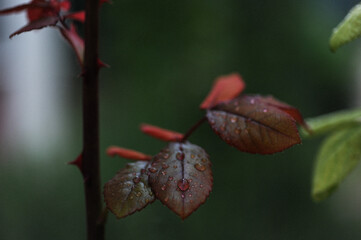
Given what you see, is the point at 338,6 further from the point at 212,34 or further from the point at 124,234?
the point at 124,234

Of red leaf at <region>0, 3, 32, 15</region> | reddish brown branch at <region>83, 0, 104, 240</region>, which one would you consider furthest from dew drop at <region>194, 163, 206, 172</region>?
red leaf at <region>0, 3, 32, 15</region>

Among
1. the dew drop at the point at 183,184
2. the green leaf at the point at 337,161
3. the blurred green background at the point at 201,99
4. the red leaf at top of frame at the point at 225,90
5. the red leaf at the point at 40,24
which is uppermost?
the red leaf at the point at 40,24

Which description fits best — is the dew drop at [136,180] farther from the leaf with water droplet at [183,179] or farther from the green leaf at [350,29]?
the green leaf at [350,29]

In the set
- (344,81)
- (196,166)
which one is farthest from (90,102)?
(344,81)

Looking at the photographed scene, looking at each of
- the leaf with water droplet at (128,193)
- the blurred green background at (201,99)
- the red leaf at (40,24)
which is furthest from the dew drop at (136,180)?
the blurred green background at (201,99)

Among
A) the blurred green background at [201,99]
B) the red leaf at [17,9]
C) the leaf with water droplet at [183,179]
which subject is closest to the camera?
the leaf with water droplet at [183,179]

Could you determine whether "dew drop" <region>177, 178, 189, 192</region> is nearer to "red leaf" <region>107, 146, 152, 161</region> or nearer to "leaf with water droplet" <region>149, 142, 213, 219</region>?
"leaf with water droplet" <region>149, 142, 213, 219</region>
